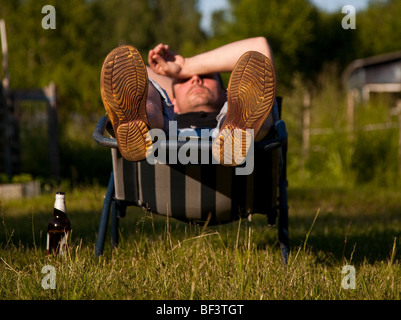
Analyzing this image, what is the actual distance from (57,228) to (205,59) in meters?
1.22

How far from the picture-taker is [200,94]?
351 cm

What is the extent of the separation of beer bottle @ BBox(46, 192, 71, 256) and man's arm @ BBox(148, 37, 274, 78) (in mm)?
950

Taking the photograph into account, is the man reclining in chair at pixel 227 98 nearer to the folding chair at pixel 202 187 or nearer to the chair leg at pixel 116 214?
the folding chair at pixel 202 187

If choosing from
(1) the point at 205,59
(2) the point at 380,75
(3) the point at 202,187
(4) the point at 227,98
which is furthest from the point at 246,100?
(2) the point at 380,75

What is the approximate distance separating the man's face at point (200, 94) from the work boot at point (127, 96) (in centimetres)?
104

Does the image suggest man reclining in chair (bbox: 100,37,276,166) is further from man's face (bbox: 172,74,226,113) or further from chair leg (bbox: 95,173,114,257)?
man's face (bbox: 172,74,226,113)

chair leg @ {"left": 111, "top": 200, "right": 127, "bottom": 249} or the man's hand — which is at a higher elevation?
the man's hand

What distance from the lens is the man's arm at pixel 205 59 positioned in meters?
3.21

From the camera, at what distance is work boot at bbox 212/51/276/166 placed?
2.37m

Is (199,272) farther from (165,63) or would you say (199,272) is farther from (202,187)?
(165,63)

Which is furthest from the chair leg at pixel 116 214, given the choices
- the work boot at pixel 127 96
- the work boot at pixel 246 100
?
the work boot at pixel 246 100

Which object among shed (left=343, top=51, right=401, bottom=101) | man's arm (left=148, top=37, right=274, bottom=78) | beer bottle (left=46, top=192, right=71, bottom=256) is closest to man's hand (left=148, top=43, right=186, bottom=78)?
man's arm (left=148, top=37, right=274, bottom=78)

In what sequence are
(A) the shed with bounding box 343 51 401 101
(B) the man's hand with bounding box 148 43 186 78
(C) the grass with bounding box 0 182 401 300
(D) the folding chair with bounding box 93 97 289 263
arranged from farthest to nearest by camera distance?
1. (A) the shed with bounding box 343 51 401 101
2. (B) the man's hand with bounding box 148 43 186 78
3. (D) the folding chair with bounding box 93 97 289 263
4. (C) the grass with bounding box 0 182 401 300

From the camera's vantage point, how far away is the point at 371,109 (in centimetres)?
1095
